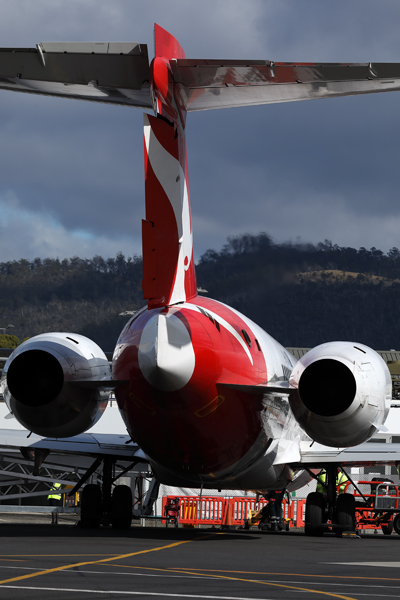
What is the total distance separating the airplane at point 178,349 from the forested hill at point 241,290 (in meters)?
75.5

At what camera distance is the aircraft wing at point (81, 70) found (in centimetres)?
1130

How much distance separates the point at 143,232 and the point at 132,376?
2294mm

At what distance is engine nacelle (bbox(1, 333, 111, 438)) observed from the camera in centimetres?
1339

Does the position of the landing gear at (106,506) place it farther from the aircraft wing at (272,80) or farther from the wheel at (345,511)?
the aircraft wing at (272,80)

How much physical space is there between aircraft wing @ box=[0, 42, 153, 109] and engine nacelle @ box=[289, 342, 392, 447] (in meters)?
5.11

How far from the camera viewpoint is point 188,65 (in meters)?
11.8

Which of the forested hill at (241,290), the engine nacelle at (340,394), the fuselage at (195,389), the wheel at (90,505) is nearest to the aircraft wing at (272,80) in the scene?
the fuselage at (195,389)

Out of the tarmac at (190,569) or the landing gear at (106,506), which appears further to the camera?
the landing gear at (106,506)

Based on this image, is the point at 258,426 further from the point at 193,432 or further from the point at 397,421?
the point at 397,421

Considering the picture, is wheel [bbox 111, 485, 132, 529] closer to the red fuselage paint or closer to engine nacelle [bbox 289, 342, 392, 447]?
the red fuselage paint

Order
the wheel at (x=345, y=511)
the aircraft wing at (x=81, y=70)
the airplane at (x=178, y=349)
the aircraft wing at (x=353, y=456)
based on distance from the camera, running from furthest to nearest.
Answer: the wheel at (x=345, y=511) < the aircraft wing at (x=353, y=456) < the airplane at (x=178, y=349) < the aircraft wing at (x=81, y=70)

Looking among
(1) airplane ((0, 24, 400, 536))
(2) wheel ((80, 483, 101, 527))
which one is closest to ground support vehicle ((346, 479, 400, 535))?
(2) wheel ((80, 483, 101, 527))

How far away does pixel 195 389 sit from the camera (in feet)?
39.8

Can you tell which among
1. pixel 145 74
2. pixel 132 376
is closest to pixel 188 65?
pixel 145 74
